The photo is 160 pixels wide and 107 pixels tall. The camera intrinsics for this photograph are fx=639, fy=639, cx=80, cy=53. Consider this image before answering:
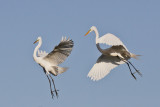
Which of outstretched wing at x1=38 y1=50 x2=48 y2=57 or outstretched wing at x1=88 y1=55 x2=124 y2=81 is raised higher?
outstretched wing at x1=38 y1=50 x2=48 y2=57

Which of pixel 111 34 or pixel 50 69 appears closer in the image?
pixel 111 34

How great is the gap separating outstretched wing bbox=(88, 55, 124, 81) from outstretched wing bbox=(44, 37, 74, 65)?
1.94m

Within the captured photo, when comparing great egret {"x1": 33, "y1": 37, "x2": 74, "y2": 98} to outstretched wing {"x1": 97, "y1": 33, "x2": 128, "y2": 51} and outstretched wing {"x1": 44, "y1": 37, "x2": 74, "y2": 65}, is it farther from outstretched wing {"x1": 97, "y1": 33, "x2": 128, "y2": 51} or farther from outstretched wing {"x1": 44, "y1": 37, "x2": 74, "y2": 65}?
outstretched wing {"x1": 97, "y1": 33, "x2": 128, "y2": 51}

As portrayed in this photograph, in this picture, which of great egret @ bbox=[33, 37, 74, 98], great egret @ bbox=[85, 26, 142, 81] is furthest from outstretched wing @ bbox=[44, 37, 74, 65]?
great egret @ bbox=[85, 26, 142, 81]

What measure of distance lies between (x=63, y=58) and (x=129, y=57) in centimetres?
406

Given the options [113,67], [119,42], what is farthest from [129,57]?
[119,42]

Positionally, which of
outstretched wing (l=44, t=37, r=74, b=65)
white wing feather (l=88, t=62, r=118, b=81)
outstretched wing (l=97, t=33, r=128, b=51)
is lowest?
white wing feather (l=88, t=62, r=118, b=81)

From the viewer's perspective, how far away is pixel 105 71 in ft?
127

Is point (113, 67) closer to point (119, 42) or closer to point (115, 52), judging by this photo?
point (115, 52)

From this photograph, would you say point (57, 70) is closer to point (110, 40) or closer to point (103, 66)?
point (103, 66)

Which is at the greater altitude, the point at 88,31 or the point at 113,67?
the point at 88,31

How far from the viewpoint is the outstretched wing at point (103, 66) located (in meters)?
38.2

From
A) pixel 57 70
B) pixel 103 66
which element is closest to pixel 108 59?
pixel 103 66

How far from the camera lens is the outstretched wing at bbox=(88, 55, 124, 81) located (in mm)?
38188
